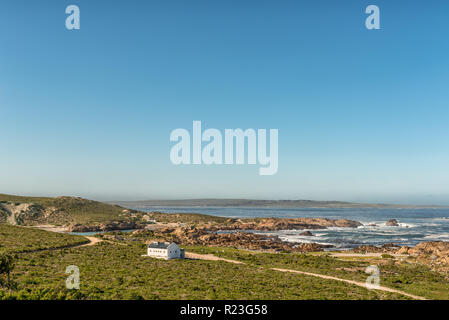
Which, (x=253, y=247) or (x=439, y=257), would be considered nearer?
(x=439, y=257)

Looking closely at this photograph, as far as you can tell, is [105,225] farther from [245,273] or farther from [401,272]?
[401,272]

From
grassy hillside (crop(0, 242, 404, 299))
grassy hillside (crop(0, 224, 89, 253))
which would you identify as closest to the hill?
grassy hillside (crop(0, 224, 89, 253))

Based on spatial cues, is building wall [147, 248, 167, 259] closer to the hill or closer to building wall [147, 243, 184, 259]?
building wall [147, 243, 184, 259]

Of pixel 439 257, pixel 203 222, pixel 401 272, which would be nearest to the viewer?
pixel 401 272

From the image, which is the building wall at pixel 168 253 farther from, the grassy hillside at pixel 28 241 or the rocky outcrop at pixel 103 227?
the rocky outcrop at pixel 103 227

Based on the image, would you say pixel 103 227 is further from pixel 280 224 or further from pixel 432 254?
pixel 432 254

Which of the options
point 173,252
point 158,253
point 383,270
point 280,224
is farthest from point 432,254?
point 280,224

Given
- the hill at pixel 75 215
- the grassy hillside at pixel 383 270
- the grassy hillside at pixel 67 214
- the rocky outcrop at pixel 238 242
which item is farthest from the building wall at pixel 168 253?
the grassy hillside at pixel 67 214

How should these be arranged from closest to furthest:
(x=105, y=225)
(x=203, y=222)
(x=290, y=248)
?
(x=290, y=248) < (x=105, y=225) < (x=203, y=222)
